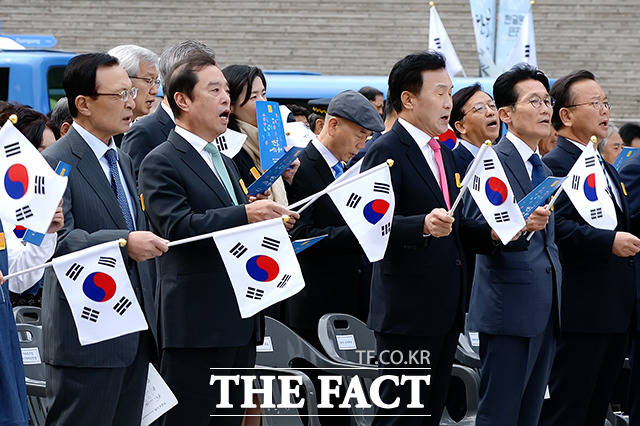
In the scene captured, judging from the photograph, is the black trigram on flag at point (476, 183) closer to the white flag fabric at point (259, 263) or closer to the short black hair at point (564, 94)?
the white flag fabric at point (259, 263)

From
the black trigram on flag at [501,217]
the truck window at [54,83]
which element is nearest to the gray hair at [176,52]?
the black trigram on flag at [501,217]

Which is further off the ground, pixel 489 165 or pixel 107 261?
pixel 489 165

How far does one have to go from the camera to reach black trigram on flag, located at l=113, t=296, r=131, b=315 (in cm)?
416

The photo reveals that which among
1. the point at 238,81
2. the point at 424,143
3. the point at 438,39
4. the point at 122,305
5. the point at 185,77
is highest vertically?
the point at 438,39

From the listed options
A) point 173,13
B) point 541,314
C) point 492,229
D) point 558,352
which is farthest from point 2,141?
point 173,13

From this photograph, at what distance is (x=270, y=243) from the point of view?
4461 mm

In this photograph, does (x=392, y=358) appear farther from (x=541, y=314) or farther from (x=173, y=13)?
(x=173, y=13)

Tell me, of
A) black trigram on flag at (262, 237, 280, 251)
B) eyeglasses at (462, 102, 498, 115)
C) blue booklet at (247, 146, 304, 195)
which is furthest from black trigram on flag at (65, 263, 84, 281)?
eyeglasses at (462, 102, 498, 115)

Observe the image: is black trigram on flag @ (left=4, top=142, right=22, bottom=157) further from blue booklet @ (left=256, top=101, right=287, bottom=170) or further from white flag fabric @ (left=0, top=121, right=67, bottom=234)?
blue booklet @ (left=256, top=101, right=287, bottom=170)

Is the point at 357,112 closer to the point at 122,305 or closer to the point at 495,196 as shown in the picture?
the point at 495,196

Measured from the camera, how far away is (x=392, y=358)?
5.11 metres

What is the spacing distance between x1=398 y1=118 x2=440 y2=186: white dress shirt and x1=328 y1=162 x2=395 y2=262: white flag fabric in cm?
37

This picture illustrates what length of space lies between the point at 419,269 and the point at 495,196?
0.46 meters

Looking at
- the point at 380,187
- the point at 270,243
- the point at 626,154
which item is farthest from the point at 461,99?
the point at 270,243
